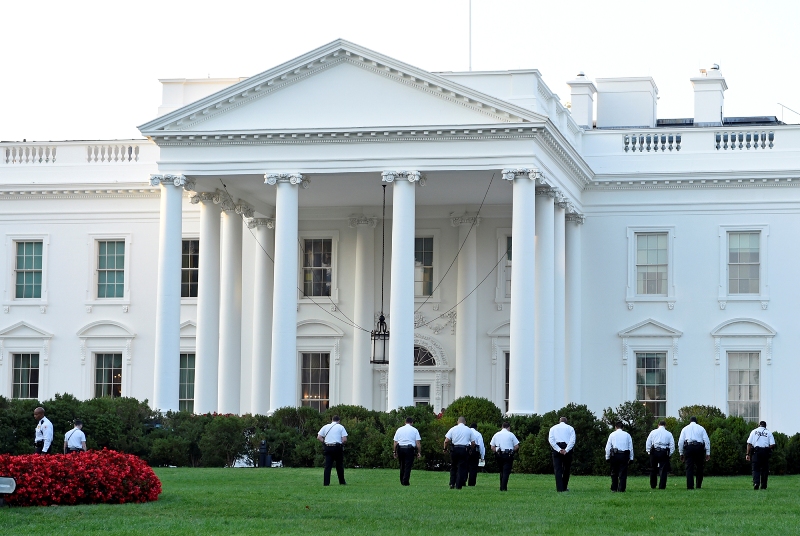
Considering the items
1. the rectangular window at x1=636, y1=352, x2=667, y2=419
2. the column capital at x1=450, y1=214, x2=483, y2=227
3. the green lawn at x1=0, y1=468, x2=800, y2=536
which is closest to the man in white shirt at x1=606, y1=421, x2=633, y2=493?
the green lawn at x1=0, y1=468, x2=800, y2=536

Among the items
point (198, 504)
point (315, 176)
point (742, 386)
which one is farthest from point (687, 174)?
point (198, 504)

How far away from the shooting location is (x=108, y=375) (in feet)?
144

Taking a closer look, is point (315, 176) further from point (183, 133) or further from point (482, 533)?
point (482, 533)

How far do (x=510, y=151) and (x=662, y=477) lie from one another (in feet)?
40.7

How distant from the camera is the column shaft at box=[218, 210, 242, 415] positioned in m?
40.7

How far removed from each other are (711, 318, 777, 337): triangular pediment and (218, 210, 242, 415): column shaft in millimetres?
14999

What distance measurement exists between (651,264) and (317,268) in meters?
10.9

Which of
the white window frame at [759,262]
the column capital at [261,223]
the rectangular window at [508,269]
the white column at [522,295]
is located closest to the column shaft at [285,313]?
the white column at [522,295]

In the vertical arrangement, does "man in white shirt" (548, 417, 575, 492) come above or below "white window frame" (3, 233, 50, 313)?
below

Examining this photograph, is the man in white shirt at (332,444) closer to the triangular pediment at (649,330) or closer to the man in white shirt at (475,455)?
the man in white shirt at (475,455)

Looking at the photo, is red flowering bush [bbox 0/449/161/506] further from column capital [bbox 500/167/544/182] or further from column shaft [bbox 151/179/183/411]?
column capital [bbox 500/167/544/182]

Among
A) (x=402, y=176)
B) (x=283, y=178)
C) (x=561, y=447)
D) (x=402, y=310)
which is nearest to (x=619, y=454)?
(x=561, y=447)

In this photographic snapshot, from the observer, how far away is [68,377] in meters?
43.9

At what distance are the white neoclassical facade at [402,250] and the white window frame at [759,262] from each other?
50mm
